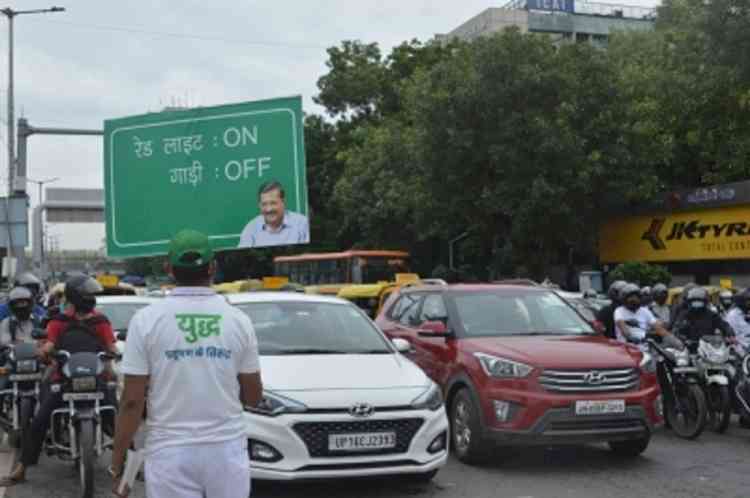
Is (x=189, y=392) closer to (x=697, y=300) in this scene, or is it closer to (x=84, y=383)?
(x=84, y=383)

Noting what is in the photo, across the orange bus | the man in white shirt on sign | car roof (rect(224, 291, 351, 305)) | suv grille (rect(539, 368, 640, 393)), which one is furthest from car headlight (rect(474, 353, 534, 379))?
the orange bus

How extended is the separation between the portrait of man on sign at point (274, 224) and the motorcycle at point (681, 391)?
4709 mm

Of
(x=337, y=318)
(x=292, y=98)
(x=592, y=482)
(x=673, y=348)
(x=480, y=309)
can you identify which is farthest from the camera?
(x=292, y=98)

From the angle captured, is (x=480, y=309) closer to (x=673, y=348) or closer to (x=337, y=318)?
(x=337, y=318)

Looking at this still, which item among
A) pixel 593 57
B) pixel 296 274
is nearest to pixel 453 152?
pixel 593 57

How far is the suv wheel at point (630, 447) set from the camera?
903 centimetres

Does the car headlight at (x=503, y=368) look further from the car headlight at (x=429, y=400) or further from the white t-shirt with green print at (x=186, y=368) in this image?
the white t-shirt with green print at (x=186, y=368)

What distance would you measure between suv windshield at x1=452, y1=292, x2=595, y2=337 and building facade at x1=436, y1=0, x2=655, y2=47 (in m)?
73.4

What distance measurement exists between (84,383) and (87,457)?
0.56 metres

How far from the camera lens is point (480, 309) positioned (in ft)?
32.3

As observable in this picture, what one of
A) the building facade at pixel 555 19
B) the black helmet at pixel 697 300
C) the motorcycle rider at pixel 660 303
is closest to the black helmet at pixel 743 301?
the black helmet at pixel 697 300

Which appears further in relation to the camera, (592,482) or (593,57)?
(593,57)

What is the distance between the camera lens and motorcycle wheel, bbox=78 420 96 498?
7.27m

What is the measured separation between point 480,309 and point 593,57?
21963 millimetres
